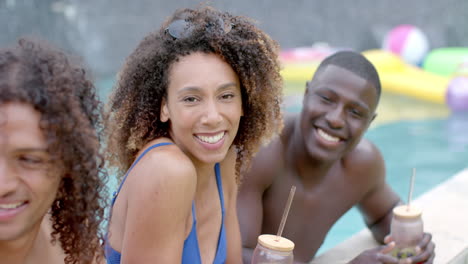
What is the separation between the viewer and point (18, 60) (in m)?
1.53

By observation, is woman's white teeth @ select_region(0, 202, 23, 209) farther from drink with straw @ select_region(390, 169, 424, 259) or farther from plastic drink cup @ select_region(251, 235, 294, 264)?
drink with straw @ select_region(390, 169, 424, 259)

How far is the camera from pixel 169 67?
2182mm

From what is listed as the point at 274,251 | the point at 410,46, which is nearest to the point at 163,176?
the point at 274,251

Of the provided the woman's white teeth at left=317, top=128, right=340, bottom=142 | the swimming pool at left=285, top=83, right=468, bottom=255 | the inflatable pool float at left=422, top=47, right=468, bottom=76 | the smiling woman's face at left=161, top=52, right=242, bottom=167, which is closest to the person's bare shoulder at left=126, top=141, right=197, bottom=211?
the smiling woman's face at left=161, top=52, right=242, bottom=167

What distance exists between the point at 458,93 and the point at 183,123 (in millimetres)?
6651

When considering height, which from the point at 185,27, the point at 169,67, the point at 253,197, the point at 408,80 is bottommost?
the point at 253,197

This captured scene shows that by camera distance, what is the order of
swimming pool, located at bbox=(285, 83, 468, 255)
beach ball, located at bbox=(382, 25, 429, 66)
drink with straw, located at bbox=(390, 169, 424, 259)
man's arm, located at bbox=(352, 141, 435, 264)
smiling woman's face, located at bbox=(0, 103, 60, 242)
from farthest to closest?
beach ball, located at bbox=(382, 25, 429, 66) → swimming pool, located at bbox=(285, 83, 468, 255) → man's arm, located at bbox=(352, 141, 435, 264) → drink with straw, located at bbox=(390, 169, 424, 259) → smiling woman's face, located at bbox=(0, 103, 60, 242)

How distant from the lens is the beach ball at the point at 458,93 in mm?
7898

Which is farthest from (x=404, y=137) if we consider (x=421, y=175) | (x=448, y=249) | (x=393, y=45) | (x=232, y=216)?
(x=232, y=216)

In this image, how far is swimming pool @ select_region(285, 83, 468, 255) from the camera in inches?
265

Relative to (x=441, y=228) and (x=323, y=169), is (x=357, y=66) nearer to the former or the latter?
(x=323, y=169)

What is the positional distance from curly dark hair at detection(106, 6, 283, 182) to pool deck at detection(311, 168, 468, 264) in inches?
45.6

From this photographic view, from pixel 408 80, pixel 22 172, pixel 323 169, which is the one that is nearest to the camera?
pixel 22 172

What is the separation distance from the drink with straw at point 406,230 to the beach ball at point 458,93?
19.4 ft
